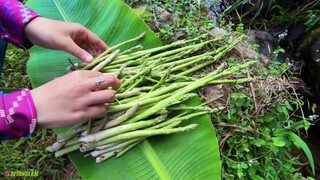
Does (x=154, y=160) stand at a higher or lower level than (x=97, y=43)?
lower

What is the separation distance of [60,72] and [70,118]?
0.42 metres

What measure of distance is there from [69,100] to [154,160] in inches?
13.0

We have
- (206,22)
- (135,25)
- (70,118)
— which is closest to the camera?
(70,118)

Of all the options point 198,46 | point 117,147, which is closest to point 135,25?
point 198,46

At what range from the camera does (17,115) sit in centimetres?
85

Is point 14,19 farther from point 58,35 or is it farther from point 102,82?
point 102,82

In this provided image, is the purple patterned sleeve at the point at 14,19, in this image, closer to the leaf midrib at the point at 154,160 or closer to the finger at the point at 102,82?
the finger at the point at 102,82

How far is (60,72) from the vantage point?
127cm

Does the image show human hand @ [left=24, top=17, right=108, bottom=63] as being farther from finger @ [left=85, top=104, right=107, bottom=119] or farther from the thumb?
finger @ [left=85, top=104, right=107, bottom=119]

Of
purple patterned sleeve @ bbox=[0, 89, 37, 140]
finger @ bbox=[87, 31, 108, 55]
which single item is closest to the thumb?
finger @ bbox=[87, 31, 108, 55]

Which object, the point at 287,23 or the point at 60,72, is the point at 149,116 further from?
the point at 287,23

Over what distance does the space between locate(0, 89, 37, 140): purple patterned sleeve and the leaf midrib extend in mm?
344

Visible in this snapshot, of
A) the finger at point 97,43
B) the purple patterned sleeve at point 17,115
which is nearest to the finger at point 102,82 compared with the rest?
the purple patterned sleeve at point 17,115
